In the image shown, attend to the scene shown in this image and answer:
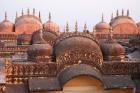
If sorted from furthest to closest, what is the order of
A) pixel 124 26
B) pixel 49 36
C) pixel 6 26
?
1. pixel 124 26
2. pixel 6 26
3. pixel 49 36

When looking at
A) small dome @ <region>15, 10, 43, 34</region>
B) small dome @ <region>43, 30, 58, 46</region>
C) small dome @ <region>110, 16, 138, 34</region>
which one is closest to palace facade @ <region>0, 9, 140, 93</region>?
small dome @ <region>43, 30, 58, 46</region>

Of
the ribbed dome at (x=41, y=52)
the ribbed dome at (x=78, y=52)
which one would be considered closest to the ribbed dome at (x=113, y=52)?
the ribbed dome at (x=78, y=52)

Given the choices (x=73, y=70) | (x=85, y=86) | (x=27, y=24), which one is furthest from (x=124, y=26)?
(x=73, y=70)

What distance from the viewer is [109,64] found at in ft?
35.2

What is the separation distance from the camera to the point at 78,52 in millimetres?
10391

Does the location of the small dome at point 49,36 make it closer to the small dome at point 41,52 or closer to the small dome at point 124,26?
the small dome at point 41,52

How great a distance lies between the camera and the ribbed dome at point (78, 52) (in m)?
10.4

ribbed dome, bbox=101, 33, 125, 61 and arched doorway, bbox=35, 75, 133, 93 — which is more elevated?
ribbed dome, bbox=101, 33, 125, 61

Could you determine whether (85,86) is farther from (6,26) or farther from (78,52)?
(6,26)

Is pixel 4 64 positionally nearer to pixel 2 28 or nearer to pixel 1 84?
pixel 1 84

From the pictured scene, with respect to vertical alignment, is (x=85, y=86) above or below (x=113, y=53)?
below

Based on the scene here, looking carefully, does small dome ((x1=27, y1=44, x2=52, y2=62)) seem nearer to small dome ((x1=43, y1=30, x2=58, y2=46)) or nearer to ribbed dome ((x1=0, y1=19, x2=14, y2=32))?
small dome ((x1=43, y1=30, x2=58, y2=46))

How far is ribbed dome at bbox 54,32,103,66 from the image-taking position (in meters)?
10.4

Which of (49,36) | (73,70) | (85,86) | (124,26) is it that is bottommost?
(85,86)
